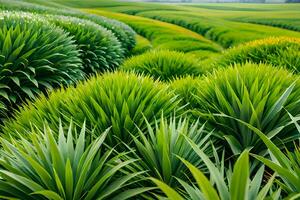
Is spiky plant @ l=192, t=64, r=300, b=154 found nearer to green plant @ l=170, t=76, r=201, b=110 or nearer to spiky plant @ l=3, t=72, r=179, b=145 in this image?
green plant @ l=170, t=76, r=201, b=110

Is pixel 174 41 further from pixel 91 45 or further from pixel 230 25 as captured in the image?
pixel 230 25

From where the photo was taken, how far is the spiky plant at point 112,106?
10.3 ft

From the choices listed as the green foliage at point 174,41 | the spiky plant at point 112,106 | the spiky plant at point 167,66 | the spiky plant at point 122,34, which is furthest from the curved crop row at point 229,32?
the spiky plant at point 112,106

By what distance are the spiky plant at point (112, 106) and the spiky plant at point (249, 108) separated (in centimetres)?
39

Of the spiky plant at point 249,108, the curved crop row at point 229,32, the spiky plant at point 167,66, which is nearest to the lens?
the spiky plant at point 249,108

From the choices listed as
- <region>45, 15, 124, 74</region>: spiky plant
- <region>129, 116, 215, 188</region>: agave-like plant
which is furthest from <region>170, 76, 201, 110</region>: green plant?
<region>45, 15, 124, 74</region>: spiky plant

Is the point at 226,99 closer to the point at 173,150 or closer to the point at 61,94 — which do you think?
the point at 173,150

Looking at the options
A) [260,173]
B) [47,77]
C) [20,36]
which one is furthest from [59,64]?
[260,173]

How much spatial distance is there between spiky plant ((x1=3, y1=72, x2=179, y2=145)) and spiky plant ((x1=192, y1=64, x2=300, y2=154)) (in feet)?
1.28

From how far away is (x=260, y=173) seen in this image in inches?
73.0

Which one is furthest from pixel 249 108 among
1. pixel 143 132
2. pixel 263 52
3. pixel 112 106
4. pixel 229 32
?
pixel 229 32

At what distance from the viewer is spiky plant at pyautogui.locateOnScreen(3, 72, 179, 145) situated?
10.3 feet

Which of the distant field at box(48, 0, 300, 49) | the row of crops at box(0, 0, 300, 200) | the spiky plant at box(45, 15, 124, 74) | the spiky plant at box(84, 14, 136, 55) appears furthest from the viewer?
the distant field at box(48, 0, 300, 49)

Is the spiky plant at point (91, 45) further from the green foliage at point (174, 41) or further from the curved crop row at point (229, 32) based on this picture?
the curved crop row at point (229, 32)
